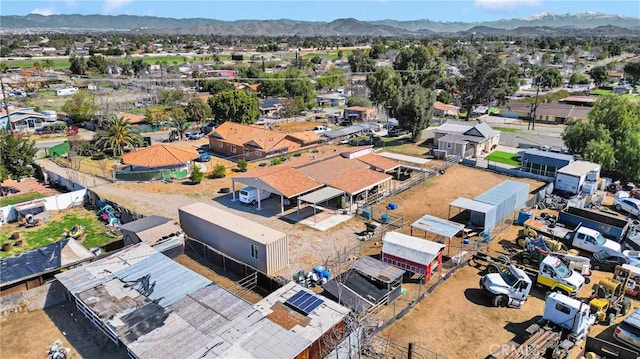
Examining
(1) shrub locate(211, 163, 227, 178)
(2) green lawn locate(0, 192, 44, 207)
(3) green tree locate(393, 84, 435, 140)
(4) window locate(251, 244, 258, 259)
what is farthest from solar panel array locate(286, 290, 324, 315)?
(3) green tree locate(393, 84, 435, 140)

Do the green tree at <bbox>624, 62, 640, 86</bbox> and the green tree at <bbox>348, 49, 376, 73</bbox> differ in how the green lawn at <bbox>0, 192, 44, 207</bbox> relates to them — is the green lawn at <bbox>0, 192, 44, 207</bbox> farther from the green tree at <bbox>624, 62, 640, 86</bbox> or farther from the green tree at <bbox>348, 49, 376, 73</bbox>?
the green tree at <bbox>624, 62, 640, 86</bbox>

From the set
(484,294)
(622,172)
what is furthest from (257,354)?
(622,172)

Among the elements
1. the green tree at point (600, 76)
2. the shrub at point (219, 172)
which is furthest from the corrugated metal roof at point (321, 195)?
the green tree at point (600, 76)

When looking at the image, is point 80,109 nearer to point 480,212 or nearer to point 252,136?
point 252,136

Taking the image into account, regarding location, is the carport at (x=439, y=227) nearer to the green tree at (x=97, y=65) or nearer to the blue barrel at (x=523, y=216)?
the blue barrel at (x=523, y=216)

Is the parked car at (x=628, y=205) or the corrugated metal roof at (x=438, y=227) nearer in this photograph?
the corrugated metal roof at (x=438, y=227)

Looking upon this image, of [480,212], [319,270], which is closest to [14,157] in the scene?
[319,270]

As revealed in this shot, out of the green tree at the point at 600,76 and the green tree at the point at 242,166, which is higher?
the green tree at the point at 600,76
